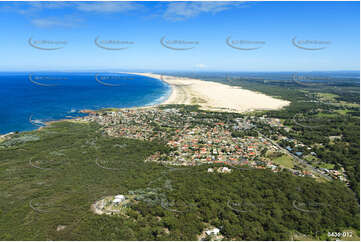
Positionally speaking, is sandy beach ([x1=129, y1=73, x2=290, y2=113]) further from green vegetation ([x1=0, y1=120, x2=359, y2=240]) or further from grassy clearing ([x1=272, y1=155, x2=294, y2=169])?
green vegetation ([x1=0, y1=120, x2=359, y2=240])

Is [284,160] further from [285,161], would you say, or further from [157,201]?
[157,201]

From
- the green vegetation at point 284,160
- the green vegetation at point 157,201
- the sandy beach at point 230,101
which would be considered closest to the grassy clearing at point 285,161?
the green vegetation at point 284,160

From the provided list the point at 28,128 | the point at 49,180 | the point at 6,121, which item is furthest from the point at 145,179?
the point at 6,121

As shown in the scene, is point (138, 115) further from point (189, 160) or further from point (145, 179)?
point (145, 179)

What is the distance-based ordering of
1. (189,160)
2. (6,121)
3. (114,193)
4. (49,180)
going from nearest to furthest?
(114,193) < (49,180) < (189,160) < (6,121)

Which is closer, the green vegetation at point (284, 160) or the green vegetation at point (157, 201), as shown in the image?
the green vegetation at point (157, 201)

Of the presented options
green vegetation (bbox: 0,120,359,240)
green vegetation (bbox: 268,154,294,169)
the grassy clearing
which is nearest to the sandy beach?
green vegetation (bbox: 268,154,294,169)

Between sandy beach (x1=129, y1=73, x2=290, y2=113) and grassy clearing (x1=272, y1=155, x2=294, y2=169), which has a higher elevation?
sandy beach (x1=129, y1=73, x2=290, y2=113)

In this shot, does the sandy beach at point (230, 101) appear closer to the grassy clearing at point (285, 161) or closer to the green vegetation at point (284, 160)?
the green vegetation at point (284, 160)
